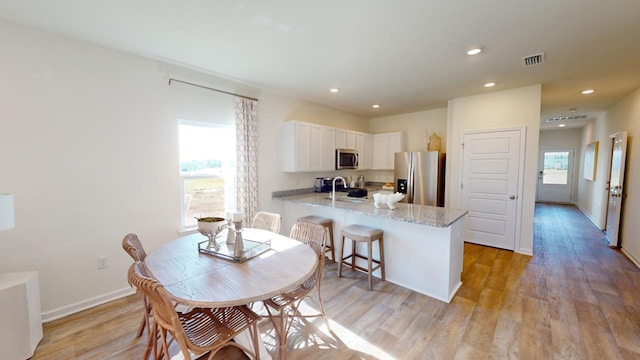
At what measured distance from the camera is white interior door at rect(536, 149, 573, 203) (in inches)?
320

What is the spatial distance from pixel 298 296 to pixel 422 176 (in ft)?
12.3

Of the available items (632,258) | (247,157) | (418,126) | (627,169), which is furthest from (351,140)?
(632,258)

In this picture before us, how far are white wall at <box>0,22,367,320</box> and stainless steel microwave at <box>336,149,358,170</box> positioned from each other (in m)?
2.66

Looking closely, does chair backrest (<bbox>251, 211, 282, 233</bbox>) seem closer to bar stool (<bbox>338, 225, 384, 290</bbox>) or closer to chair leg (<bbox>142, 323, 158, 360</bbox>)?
bar stool (<bbox>338, 225, 384, 290</bbox>)

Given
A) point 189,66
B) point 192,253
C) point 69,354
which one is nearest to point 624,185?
point 192,253

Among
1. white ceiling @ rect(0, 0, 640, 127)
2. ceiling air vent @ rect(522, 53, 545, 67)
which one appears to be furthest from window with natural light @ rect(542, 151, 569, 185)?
ceiling air vent @ rect(522, 53, 545, 67)

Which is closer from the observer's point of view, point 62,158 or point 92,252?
point 62,158

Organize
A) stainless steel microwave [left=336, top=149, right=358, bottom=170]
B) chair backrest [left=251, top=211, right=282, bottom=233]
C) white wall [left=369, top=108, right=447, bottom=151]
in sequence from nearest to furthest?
chair backrest [left=251, top=211, right=282, bottom=233] < stainless steel microwave [left=336, top=149, right=358, bottom=170] < white wall [left=369, top=108, right=447, bottom=151]

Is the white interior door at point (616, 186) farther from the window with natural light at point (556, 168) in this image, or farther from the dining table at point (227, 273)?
the dining table at point (227, 273)

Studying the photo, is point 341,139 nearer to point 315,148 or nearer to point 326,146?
point 326,146

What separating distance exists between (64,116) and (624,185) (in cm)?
758

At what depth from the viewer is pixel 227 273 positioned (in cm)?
165

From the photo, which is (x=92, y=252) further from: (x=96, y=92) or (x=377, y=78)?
(x=377, y=78)

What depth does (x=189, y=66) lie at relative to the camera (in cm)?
302
